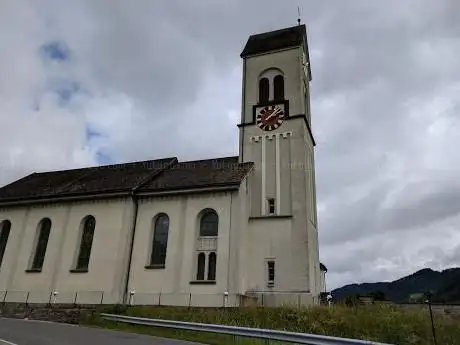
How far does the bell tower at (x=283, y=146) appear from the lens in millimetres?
26328

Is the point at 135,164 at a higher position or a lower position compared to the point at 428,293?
higher

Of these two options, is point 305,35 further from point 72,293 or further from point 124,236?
point 72,293

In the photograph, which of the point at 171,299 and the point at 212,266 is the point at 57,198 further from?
the point at 212,266

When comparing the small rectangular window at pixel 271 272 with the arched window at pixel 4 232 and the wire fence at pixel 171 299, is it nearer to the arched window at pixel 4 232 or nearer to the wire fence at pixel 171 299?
the wire fence at pixel 171 299

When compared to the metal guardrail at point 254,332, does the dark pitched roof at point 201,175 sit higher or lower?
higher

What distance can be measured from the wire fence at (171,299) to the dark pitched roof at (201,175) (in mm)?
7072

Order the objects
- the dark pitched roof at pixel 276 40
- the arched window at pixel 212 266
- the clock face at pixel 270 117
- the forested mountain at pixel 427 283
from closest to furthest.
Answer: the arched window at pixel 212 266, the clock face at pixel 270 117, the dark pitched roof at pixel 276 40, the forested mountain at pixel 427 283

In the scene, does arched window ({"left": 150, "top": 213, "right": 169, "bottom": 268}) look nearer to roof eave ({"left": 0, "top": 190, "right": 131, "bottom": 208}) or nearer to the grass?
roof eave ({"left": 0, "top": 190, "right": 131, "bottom": 208})

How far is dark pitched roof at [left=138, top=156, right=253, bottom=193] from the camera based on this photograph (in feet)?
88.6

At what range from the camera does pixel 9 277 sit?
29.6m

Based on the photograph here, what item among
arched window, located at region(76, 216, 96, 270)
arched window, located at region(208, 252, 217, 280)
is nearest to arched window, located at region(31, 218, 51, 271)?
arched window, located at region(76, 216, 96, 270)

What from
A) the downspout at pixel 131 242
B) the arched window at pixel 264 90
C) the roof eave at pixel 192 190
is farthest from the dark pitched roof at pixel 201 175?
A: the arched window at pixel 264 90

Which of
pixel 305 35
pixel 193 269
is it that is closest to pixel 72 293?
pixel 193 269

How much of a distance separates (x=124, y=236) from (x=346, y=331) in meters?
17.0
